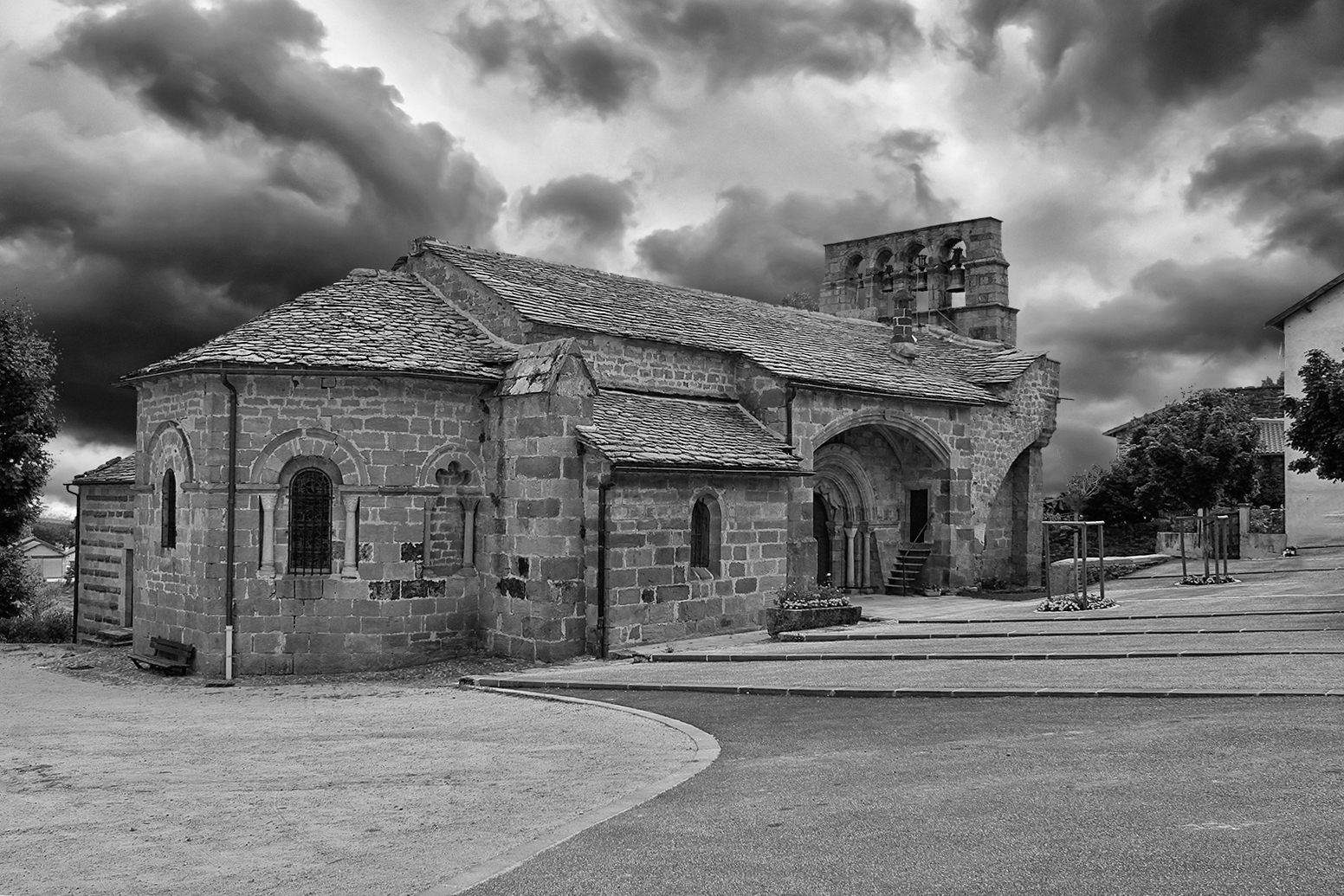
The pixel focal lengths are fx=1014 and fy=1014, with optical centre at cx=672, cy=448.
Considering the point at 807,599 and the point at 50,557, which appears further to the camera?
the point at 50,557

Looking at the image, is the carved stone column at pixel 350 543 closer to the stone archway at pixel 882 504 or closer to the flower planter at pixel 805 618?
the flower planter at pixel 805 618

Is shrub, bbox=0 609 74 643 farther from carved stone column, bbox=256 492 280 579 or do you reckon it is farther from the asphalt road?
the asphalt road

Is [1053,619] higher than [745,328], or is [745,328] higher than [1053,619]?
[745,328]

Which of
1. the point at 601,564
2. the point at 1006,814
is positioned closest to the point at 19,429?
the point at 601,564

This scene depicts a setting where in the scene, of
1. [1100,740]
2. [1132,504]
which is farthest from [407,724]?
[1132,504]

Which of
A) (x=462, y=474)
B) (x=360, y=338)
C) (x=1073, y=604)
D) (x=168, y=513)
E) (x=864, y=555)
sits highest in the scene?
(x=360, y=338)

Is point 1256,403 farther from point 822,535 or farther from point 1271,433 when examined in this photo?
point 822,535

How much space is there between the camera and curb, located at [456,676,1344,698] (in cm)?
947

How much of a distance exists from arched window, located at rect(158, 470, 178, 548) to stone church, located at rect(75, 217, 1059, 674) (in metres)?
0.03

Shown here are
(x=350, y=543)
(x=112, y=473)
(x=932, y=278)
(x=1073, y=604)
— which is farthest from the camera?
(x=932, y=278)

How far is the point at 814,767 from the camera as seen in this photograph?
7844 millimetres

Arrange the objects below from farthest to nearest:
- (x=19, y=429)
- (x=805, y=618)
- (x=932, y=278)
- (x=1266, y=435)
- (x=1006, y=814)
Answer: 1. (x=1266, y=435)
2. (x=932, y=278)
3. (x=19, y=429)
4. (x=805, y=618)
5. (x=1006, y=814)

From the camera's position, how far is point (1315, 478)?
30.3 meters

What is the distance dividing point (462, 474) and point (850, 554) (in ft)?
35.1
